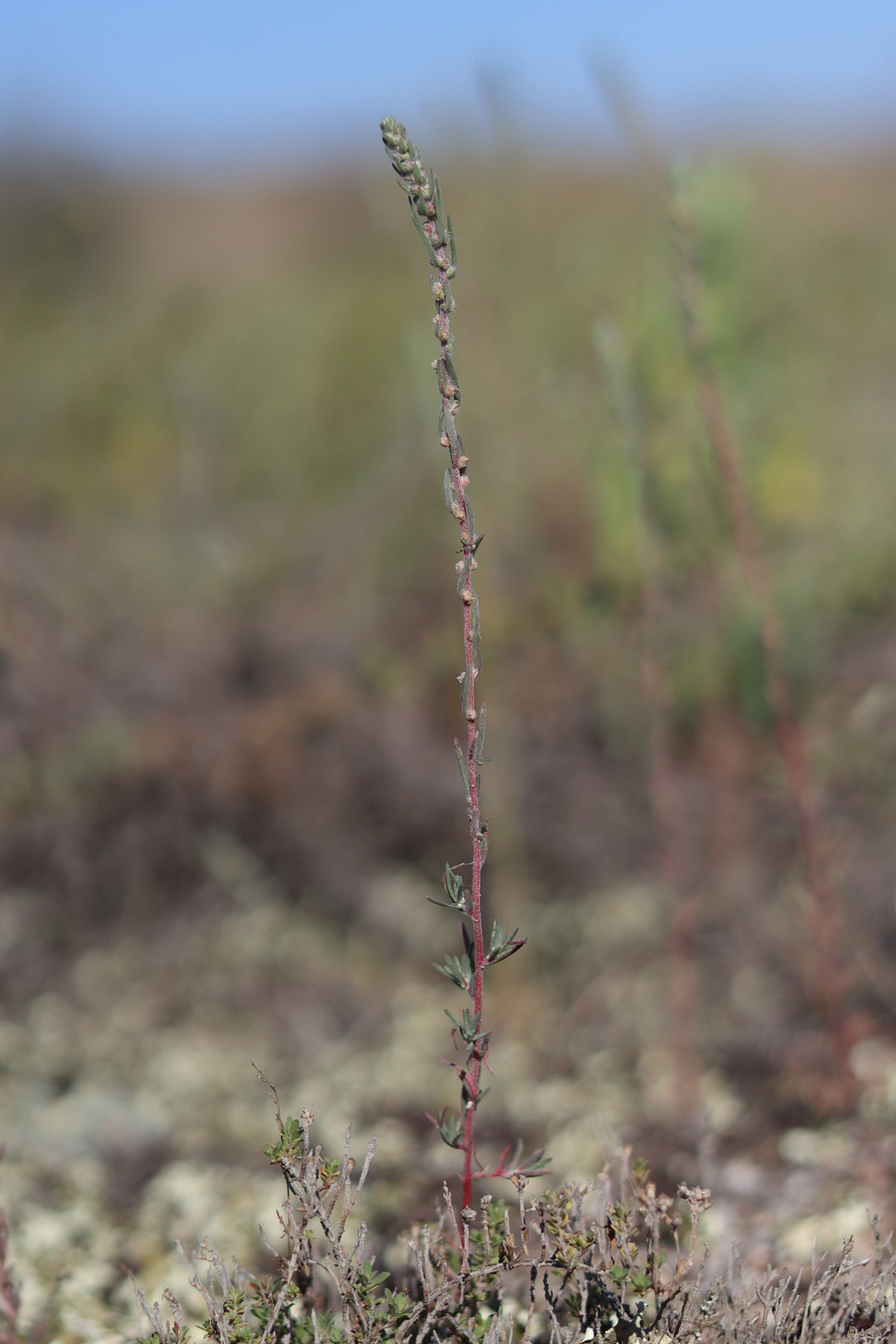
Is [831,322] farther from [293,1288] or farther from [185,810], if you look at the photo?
[293,1288]

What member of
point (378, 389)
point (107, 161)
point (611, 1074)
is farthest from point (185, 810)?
point (107, 161)

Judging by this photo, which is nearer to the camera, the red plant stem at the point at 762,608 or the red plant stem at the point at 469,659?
the red plant stem at the point at 469,659

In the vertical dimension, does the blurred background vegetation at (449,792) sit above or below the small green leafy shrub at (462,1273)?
above

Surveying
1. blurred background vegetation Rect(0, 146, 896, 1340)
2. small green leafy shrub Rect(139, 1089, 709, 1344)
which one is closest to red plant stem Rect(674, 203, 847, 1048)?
blurred background vegetation Rect(0, 146, 896, 1340)

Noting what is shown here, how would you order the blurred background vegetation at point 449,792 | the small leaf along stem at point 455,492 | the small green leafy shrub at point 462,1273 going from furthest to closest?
1. the blurred background vegetation at point 449,792
2. the small green leafy shrub at point 462,1273
3. the small leaf along stem at point 455,492

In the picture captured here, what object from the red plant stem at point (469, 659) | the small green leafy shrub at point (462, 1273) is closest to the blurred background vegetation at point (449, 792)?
the small green leafy shrub at point (462, 1273)

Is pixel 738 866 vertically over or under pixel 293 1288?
over

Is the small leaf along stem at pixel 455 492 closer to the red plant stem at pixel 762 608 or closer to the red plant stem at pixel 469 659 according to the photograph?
the red plant stem at pixel 469 659

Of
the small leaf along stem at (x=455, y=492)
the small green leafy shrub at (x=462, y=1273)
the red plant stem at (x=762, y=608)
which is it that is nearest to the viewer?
the small leaf along stem at (x=455, y=492)
